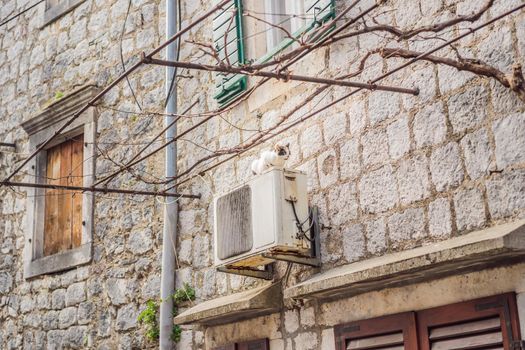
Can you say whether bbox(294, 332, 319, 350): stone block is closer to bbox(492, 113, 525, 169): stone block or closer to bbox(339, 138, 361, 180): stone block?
bbox(339, 138, 361, 180): stone block

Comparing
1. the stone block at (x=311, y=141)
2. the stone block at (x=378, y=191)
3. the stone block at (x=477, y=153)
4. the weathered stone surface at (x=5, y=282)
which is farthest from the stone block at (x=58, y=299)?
the stone block at (x=477, y=153)

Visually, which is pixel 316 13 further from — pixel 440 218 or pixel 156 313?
pixel 156 313

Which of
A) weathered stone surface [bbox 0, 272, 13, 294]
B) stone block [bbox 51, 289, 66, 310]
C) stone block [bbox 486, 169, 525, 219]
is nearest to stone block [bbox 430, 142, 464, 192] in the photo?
stone block [bbox 486, 169, 525, 219]

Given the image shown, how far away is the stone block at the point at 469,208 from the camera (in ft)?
15.4

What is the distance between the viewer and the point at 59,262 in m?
8.31

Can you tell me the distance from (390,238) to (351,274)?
461 mm

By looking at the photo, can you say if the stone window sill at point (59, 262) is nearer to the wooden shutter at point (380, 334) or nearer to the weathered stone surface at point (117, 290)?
the weathered stone surface at point (117, 290)

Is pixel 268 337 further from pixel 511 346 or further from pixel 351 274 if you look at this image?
pixel 511 346

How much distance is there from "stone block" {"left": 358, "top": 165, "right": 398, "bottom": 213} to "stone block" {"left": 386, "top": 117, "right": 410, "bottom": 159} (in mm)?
108

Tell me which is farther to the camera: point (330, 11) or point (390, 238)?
point (330, 11)

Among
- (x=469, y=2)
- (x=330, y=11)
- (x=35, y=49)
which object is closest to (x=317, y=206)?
(x=330, y=11)

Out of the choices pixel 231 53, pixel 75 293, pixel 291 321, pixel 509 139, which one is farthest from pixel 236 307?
pixel 75 293

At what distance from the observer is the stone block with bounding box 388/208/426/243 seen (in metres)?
5.05

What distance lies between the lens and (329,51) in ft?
19.6
